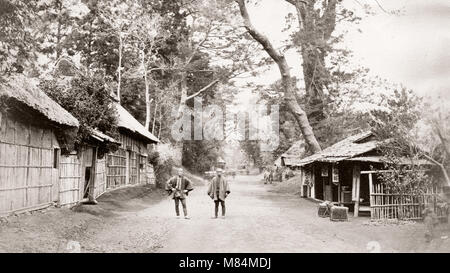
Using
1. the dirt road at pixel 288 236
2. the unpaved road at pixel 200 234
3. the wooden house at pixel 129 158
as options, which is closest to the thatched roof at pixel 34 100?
the unpaved road at pixel 200 234

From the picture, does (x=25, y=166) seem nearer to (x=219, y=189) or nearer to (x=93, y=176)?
(x=93, y=176)

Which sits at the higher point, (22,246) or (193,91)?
(193,91)

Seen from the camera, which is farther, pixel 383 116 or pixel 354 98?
pixel 354 98

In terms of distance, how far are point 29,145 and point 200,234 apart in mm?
5430

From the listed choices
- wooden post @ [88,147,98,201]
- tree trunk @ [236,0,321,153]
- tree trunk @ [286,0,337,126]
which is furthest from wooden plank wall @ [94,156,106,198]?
tree trunk @ [286,0,337,126]

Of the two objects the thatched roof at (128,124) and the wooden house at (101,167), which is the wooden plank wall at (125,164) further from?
the thatched roof at (128,124)

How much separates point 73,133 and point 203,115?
3423 centimetres

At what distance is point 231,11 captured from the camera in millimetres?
25734

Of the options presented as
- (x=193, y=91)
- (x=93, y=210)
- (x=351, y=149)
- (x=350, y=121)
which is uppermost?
(x=193, y=91)

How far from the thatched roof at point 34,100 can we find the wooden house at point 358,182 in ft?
33.2

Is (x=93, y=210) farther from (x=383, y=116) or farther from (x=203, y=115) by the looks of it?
(x=203, y=115)

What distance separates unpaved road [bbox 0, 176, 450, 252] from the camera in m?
9.43

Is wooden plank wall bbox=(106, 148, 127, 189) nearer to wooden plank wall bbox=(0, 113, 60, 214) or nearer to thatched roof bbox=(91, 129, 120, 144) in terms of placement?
thatched roof bbox=(91, 129, 120, 144)
